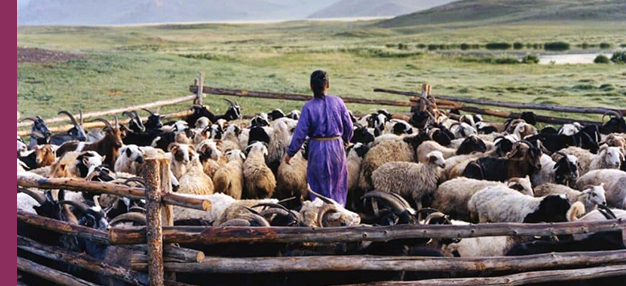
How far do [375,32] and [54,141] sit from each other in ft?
330

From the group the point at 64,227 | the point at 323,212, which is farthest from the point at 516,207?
the point at 64,227

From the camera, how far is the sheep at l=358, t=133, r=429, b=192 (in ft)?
34.7

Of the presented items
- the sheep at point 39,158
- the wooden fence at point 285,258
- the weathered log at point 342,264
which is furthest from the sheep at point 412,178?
the sheep at point 39,158

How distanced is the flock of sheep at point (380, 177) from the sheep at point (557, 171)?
0.05 feet

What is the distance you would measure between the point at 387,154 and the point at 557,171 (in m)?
2.60

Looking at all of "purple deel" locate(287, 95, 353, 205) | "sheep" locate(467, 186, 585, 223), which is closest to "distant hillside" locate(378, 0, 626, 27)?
"sheep" locate(467, 186, 585, 223)

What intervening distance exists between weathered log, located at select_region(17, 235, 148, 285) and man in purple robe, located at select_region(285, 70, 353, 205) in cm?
243

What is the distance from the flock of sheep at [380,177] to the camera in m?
6.78

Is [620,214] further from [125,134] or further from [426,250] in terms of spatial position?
[125,134]

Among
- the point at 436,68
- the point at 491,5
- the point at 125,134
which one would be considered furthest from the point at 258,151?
the point at 491,5

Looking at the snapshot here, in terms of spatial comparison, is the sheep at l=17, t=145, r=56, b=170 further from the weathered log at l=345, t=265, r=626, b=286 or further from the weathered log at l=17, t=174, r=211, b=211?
the weathered log at l=345, t=265, r=626, b=286

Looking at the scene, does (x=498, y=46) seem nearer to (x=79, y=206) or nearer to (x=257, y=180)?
(x=257, y=180)

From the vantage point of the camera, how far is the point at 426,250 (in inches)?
237

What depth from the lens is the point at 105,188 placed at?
6109mm
